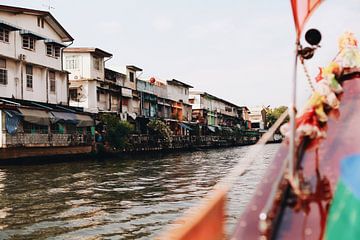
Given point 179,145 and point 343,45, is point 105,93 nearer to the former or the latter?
point 179,145

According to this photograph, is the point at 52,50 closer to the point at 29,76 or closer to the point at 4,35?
the point at 29,76

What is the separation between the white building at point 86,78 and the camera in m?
28.2

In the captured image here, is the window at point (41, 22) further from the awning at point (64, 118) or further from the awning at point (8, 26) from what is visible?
the awning at point (64, 118)

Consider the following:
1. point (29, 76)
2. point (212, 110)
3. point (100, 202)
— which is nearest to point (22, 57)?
point (29, 76)

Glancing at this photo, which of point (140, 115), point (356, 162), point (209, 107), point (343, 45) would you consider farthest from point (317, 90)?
point (209, 107)

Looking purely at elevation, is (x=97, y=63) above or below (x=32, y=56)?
above

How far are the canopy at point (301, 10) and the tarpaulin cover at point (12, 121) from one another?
61.9ft

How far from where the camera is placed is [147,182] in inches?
505

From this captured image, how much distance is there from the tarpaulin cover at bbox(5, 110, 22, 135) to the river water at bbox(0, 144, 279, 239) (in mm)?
4887

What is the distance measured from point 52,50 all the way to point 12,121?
6.67 meters

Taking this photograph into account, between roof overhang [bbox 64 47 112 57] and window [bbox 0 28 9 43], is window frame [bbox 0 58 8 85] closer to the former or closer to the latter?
window [bbox 0 28 9 43]

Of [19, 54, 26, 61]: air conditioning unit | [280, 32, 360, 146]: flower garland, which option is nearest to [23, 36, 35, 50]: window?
[19, 54, 26, 61]: air conditioning unit

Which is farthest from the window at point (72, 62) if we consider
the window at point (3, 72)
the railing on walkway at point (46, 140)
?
the window at point (3, 72)

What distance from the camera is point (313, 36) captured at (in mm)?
2010
